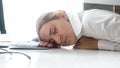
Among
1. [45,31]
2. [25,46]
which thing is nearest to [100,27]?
[45,31]

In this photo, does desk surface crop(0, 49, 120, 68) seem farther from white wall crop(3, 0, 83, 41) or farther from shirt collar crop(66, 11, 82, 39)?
white wall crop(3, 0, 83, 41)

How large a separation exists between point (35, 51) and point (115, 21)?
Answer: 1.11 ft

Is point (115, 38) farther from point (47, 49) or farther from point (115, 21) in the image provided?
point (47, 49)

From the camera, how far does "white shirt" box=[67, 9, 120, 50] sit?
0.85 m

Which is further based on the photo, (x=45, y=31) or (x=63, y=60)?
(x=45, y=31)

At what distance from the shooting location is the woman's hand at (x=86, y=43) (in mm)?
914

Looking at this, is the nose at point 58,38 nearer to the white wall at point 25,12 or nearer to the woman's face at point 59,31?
the woman's face at point 59,31

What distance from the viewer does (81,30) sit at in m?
0.90

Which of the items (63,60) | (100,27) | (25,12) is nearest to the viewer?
(63,60)

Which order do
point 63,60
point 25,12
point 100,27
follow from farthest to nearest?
point 25,12 → point 100,27 → point 63,60

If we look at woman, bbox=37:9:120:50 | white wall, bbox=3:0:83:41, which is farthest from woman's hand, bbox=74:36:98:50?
white wall, bbox=3:0:83:41

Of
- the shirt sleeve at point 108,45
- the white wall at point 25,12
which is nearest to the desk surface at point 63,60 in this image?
the shirt sleeve at point 108,45

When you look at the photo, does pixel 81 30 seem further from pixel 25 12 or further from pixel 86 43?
pixel 25 12

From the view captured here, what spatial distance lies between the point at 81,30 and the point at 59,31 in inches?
3.6
